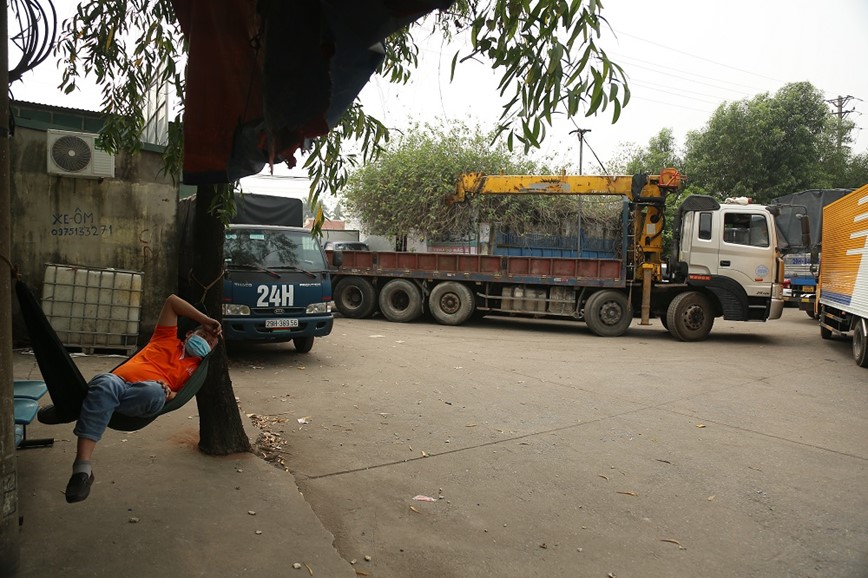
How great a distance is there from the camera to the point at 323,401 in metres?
6.49

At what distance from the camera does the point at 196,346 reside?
3516mm

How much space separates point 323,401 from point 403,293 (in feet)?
26.9

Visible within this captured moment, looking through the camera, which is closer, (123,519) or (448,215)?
(123,519)

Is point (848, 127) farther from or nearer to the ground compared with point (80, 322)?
farther from the ground

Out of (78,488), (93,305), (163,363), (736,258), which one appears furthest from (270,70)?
(736,258)

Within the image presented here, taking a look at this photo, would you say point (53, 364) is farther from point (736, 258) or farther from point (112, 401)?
point (736, 258)

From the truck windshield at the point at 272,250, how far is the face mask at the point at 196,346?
16.8ft

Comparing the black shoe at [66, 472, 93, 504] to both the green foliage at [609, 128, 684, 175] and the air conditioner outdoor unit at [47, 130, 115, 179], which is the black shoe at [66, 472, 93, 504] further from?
the green foliage at [609, 128, 684, 175]

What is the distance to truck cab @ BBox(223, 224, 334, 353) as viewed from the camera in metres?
8.18

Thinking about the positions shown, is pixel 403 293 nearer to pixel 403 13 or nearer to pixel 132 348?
pixel 132 348

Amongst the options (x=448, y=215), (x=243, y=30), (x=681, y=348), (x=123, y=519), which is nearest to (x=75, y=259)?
(x=123, y=519)

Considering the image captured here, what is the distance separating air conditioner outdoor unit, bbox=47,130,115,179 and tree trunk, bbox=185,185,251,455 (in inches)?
190

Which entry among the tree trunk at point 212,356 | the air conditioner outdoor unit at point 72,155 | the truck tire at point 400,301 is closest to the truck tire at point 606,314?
the truck tire at point 400,301

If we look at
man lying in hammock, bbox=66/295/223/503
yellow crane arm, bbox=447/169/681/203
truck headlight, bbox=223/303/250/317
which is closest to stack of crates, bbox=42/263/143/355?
truck headlight, bbox=223/303/250/317
